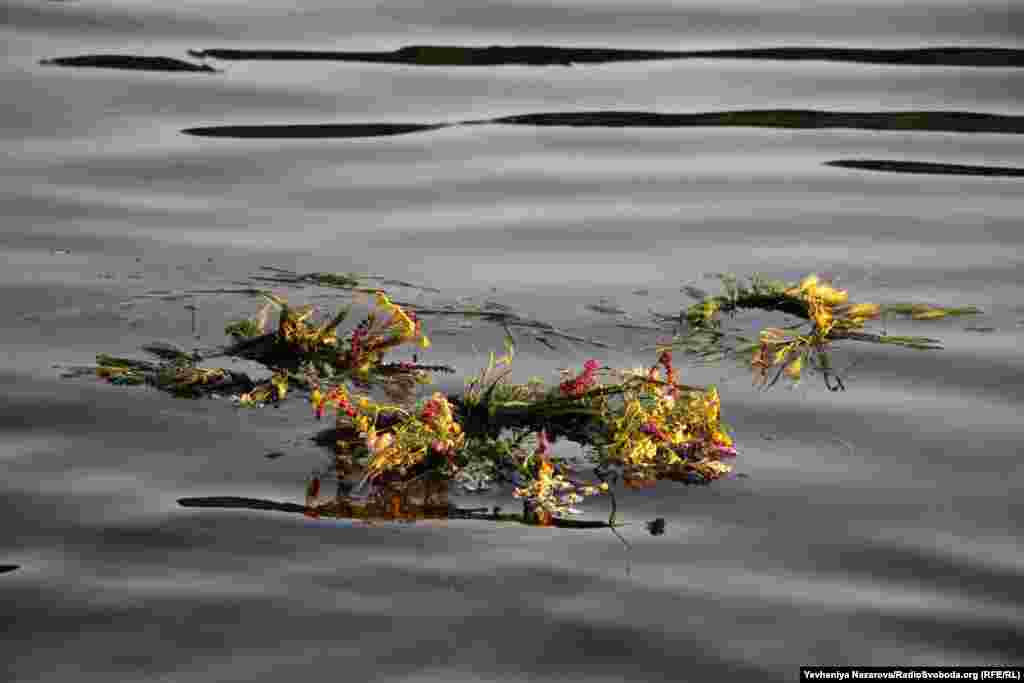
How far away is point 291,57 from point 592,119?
1.36 m

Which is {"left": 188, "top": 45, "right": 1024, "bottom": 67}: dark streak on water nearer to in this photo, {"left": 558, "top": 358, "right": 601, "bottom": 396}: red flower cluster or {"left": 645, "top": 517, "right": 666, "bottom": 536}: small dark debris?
{"left": 558, "top": 358, "right": 601, "bottom": 396}: red flower cluster

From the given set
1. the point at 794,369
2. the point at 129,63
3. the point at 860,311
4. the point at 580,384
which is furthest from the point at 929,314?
the point at 129,63

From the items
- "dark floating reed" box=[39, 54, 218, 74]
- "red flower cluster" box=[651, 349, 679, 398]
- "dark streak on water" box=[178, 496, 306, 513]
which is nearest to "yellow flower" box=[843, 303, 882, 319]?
"red flower cluster" box=[651, 349, 679, 398]

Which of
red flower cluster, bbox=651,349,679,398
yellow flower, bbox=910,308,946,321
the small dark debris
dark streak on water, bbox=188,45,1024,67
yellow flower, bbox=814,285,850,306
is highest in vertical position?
dark streak on water, bbox=188,45,1024,67

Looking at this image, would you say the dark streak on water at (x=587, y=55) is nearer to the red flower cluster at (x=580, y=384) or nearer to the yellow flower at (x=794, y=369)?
the yellow flower at (x=794, y=369)

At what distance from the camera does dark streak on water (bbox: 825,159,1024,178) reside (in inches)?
238

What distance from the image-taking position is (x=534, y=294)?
4.91 metres

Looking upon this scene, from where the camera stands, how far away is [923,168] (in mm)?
6094

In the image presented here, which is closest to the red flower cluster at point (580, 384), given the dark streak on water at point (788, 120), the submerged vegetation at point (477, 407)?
the submerged vegetation at point (477, 407)

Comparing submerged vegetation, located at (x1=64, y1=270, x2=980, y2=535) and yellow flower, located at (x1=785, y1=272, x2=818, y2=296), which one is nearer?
submerged vegetation, located at (x1=64, y1=270, x2=980, y2=535)

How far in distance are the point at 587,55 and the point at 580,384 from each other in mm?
3315

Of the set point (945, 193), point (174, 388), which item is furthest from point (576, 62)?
point (174, 388)

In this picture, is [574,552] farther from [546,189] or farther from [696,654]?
[546,189]

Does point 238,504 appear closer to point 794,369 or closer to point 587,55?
point 794,369
